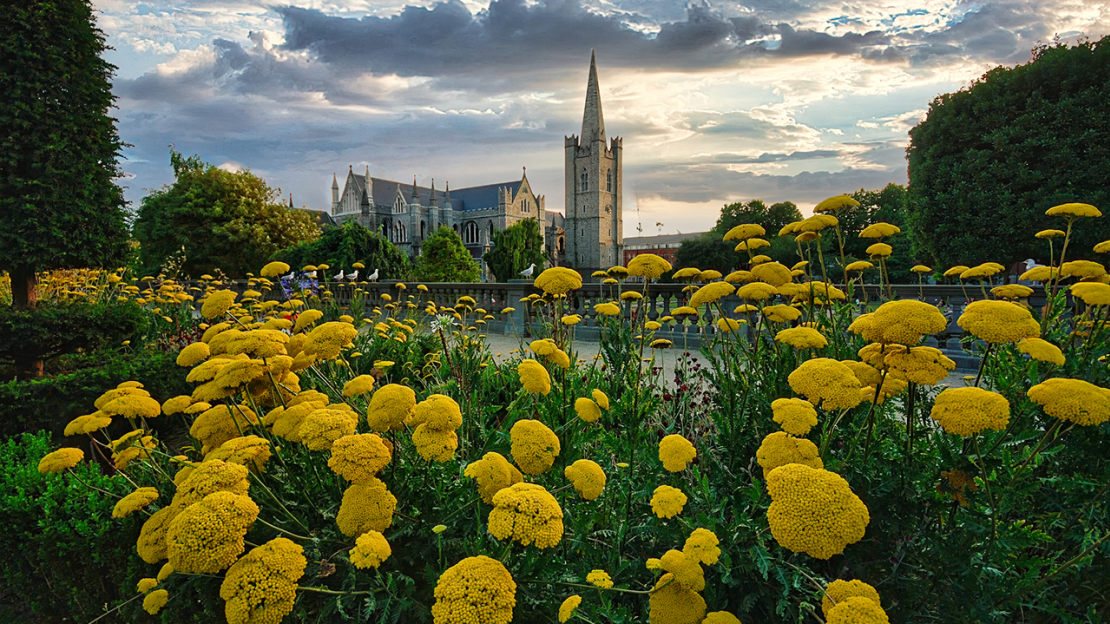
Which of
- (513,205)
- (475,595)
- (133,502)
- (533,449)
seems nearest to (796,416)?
(533,449)

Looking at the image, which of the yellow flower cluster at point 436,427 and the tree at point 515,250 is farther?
the tree at point 515,250

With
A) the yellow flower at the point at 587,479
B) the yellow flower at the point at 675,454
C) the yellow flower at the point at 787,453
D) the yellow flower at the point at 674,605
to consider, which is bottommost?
the yellow flower at the point at 674,605

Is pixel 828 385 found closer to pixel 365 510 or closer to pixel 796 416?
pixel 796 416

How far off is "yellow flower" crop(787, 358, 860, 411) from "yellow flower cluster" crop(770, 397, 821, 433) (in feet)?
0.15

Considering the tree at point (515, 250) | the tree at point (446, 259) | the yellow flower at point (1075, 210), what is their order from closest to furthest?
the yellow flower at point (1075, 210) → the tree at point (446, 259) → the tree at point (515, 250)

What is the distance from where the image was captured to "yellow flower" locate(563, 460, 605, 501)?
5.86 ft

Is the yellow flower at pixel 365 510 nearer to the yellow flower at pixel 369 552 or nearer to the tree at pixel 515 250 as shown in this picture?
the yellow flower at pixel 369 552

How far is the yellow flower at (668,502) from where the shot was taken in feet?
5.49

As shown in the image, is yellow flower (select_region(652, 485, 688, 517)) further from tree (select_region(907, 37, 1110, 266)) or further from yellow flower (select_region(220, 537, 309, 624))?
tree (select_region(907, 37, 1110, 266))

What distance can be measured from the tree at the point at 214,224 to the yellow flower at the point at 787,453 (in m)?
38.0

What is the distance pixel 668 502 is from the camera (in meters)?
1.71

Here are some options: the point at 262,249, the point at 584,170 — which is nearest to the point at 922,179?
the point at 262,249

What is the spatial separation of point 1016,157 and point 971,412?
22454 mm

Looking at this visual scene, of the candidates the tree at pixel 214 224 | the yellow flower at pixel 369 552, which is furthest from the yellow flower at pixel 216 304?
the tree at pixel 214 224
